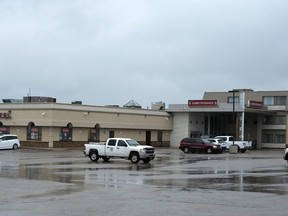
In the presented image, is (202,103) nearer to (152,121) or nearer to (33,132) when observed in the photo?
(152,121)

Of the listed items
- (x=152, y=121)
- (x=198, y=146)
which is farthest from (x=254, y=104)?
(x=198, y=146)

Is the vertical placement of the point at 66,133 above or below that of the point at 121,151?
above

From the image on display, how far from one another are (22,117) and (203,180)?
40.3 m

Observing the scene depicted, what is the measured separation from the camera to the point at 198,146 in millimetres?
55969

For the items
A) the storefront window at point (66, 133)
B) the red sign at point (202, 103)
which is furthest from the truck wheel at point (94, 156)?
the red sign at point (202, 103)

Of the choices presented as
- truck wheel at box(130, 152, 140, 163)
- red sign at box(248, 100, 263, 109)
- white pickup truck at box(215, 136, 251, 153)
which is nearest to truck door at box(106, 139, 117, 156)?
truck wheel at box(130, 152, 140, 163)

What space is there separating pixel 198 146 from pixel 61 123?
1540cm

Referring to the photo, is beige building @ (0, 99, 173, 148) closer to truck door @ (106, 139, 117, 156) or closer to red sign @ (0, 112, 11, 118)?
red sign @ (0, 112, 11, 118)

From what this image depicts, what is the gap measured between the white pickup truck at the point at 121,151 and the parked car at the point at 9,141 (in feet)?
61.4

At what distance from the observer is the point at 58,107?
5919 centimetres

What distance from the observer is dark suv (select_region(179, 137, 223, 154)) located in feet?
182

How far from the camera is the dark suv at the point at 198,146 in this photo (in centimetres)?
5541

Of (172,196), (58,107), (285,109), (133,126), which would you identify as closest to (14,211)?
(172,196)

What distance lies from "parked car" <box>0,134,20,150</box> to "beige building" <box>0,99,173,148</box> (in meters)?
3.38
